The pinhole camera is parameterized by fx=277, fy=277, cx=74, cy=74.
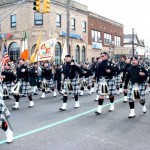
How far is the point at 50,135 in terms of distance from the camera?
602 cm

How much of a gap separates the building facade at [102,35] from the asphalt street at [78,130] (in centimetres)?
2625

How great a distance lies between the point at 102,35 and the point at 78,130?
32558mm

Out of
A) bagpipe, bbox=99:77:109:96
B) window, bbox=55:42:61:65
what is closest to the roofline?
window, bbox=55:42:61:65

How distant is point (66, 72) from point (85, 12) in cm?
2490

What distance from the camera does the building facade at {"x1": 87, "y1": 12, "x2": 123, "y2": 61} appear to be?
34.9m

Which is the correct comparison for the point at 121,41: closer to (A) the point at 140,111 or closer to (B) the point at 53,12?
(B) the point at 53,12

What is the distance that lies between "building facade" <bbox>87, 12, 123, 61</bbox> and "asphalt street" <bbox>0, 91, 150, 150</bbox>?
86.1ft

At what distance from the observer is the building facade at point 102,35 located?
34938mm

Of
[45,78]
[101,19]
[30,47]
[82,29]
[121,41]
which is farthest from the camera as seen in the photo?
[121,41]

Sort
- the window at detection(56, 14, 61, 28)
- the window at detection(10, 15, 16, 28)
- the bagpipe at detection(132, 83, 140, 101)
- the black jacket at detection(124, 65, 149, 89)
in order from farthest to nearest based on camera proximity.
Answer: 1. the window at detection(56, 14, 61, 28)
2. the window at detection(10, 15, 16, 28)
3. the black jacket at detection(124, 65, 149, 89)
4. the bagpipe at detection(132, 83, 140, 101)

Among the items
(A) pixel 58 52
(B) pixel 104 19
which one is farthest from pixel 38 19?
(B) pixel 104 19

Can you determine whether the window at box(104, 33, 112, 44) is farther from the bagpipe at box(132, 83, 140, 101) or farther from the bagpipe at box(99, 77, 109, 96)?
the bagpipe at box(132, 83, 140, 101)

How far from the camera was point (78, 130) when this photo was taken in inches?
254

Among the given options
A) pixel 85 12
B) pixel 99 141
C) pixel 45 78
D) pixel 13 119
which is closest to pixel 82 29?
pixel 85 12
